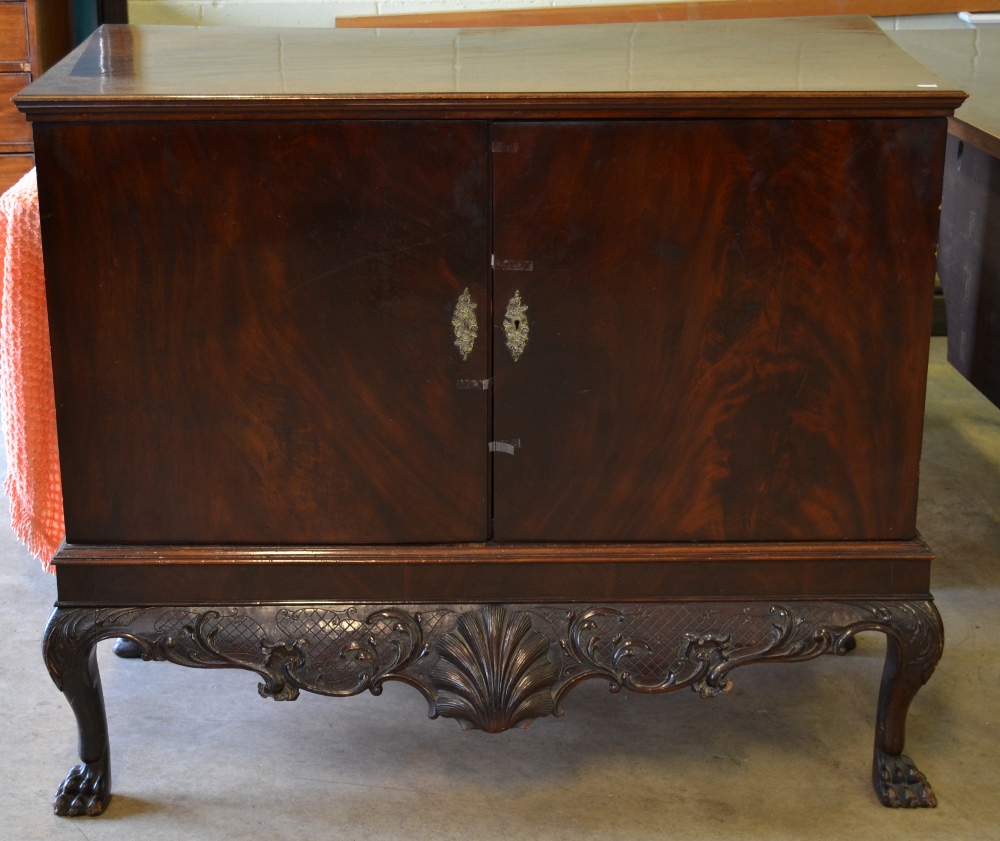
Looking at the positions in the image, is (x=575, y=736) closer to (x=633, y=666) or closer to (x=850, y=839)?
(x=633, y=666)

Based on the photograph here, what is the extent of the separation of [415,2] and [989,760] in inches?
Answer: 126

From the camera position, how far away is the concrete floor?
173 centimetres

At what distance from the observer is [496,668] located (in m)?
1.66

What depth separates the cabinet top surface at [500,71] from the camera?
56.4 inches

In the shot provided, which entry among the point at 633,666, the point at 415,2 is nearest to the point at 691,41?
the point at 633,666

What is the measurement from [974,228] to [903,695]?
102 centimetres

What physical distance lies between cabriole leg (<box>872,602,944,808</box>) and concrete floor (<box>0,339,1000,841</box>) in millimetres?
29

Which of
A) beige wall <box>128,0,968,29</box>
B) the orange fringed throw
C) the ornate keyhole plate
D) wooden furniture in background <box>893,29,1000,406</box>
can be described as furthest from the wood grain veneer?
beige wall <box>128,0,968,29</box>

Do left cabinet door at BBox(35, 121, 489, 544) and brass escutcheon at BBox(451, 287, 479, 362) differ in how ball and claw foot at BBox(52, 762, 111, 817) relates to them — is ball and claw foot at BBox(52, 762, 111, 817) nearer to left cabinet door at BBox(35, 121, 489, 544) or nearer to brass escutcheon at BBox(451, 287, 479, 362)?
left cabinet door at BBox(35, 121, 489, 544)

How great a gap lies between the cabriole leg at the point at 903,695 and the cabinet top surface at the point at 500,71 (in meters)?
0.68

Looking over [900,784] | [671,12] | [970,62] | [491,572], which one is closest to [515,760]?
[491,572]

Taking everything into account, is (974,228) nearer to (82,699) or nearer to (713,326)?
(713,326)

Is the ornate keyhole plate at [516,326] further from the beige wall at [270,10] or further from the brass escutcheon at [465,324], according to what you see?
the beige wall at [270,10]

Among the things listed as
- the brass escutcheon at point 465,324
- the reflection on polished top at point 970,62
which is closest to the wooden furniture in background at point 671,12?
the reflection on polished top at point 970,62
